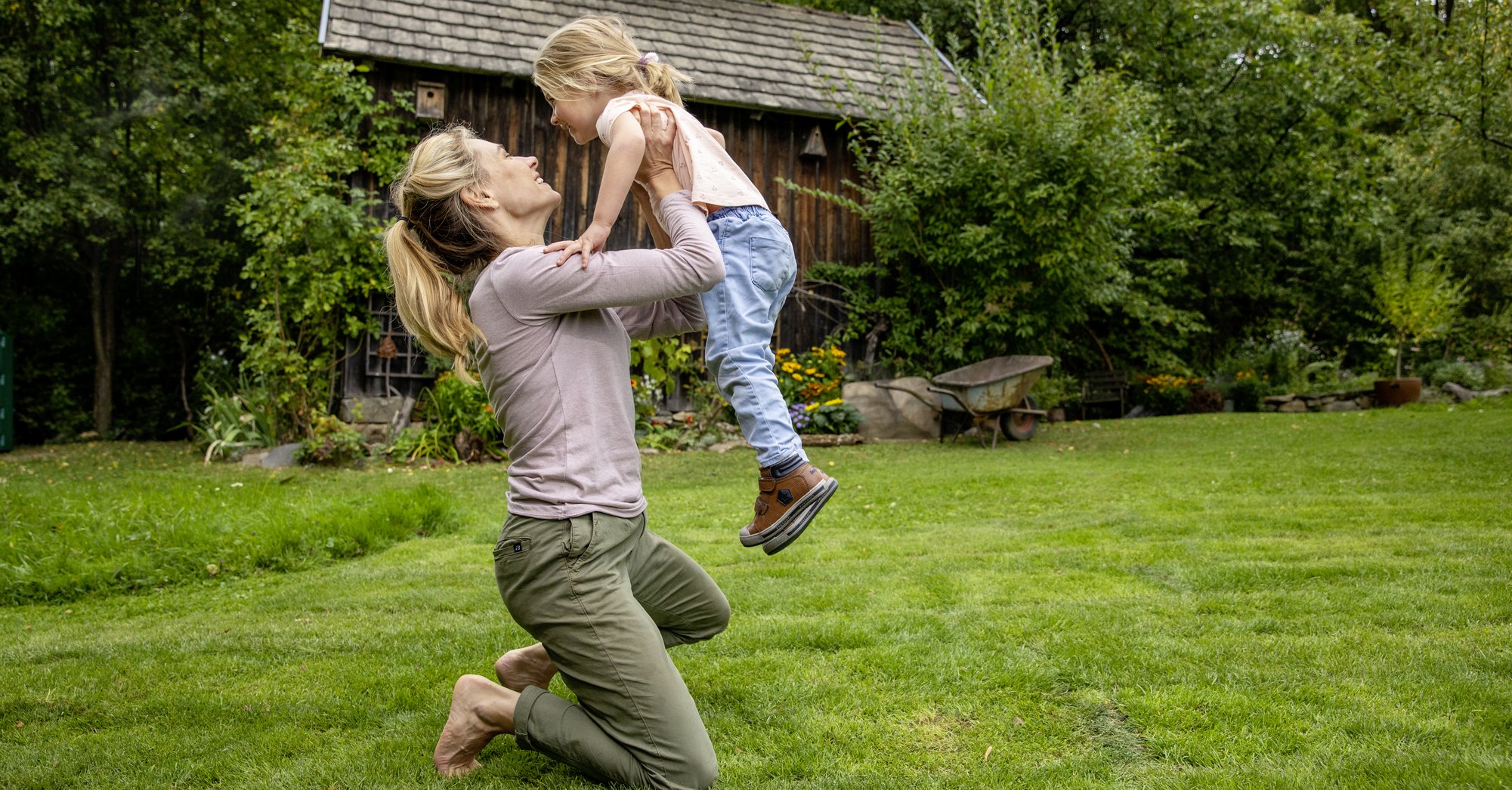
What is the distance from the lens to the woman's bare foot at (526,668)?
9.48ft

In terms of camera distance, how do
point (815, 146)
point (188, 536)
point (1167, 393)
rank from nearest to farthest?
point (188, 536), point (815, 146), point (1167, 393)

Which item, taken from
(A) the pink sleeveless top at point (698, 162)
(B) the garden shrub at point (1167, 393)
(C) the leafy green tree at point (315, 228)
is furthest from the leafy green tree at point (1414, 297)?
(A) the pink sleeveless top at point (698, 162)

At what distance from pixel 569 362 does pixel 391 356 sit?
9269 millimetres

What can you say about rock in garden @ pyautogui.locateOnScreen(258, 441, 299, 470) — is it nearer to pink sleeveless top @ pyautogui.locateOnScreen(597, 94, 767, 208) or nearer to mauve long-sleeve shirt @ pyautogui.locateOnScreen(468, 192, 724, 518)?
pink sleeveless top @ pyautogui.locateOnScreen(597, 94, 767, 208)

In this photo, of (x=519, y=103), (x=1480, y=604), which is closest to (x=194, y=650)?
(x=1480, y=604)

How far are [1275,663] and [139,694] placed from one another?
11.7 feet

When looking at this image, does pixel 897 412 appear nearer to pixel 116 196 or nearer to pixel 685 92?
pixel 685 92

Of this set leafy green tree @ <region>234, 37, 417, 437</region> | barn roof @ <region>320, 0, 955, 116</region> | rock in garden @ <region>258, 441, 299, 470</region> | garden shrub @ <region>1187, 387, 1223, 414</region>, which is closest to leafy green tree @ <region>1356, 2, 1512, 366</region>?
garden shrub @ <region>1187, 387, 1223, 414</region>

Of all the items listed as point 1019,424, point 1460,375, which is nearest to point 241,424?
point 1019,424

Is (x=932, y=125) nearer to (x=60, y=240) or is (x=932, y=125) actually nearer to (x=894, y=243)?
(x=894, y=243)

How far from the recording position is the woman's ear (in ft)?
8.46

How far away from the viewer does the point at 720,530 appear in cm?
609

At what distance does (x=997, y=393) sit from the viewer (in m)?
10.1

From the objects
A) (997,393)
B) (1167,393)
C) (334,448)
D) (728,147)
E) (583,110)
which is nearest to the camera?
(583,110)
